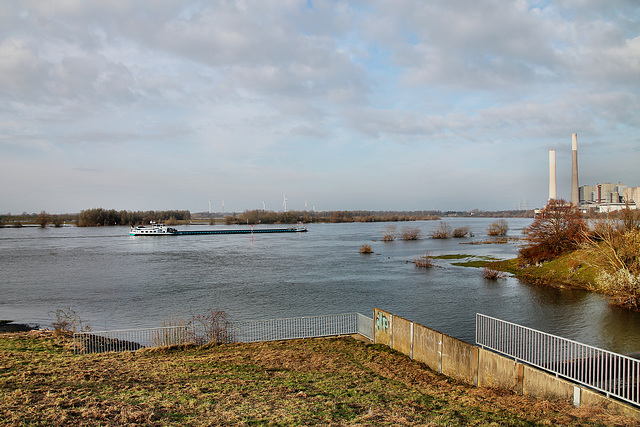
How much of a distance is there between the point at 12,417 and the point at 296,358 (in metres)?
7.96

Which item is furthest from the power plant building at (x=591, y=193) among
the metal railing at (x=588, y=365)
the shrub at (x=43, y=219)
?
the shrub at (x=43, y=219)

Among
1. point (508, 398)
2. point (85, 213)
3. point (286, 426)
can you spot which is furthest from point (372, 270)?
point (85, 213)

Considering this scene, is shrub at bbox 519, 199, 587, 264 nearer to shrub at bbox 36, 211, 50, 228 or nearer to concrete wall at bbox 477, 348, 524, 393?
concrete wall at bbox 477, 348, 524, 393

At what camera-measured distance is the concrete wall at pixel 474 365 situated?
9.19 metres

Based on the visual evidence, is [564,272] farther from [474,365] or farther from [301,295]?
[474,365]

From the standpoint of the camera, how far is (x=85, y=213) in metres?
159

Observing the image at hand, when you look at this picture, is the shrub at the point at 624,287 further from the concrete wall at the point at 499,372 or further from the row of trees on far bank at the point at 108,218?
the row of trees on far bank at the point at 108,218

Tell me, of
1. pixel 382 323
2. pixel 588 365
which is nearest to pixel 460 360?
pixel 588 365

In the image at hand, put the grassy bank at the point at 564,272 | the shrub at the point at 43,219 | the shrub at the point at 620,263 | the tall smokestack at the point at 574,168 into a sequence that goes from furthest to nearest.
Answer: the shrub at the point at 43,219 < the tall smokestack at the point at 574,168 < the grassy bank at the point at 564,272 < the shrub at the point at 620,263

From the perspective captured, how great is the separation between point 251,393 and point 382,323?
7.34 m

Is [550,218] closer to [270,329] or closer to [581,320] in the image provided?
[581,320]

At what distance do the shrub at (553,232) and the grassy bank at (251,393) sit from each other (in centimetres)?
3552

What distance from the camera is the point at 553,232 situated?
1711 inches

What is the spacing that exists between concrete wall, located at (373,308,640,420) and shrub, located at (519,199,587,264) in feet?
110
